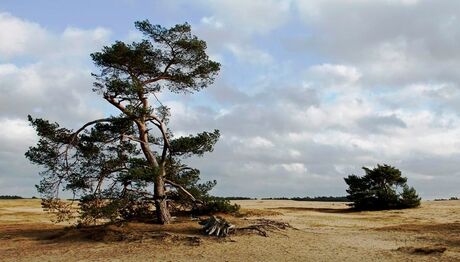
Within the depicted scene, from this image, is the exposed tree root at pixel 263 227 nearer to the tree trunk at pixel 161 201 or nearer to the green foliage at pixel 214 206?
the green foliage at pixel 214 206

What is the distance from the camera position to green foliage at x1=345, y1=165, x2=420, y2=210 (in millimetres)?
45531

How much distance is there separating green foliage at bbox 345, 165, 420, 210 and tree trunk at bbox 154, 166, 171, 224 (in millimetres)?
26343

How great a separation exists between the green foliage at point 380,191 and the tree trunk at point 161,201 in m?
26.3

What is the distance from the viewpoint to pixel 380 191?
46438 millimetres

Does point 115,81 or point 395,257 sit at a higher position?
point 115,81

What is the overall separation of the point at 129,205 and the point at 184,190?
2685 mm

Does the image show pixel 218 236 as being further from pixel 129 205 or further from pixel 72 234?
pixel 72 234

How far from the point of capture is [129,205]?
24891 millimetres

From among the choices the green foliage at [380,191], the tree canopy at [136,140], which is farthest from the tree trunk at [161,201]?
the green foliage at [380,191]

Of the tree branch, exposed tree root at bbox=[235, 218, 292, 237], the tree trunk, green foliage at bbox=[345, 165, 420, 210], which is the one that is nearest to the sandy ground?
exposed tree root at bbox=[235, 218, 292, 237]

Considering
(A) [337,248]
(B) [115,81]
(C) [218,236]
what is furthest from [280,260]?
(B) [115,81]

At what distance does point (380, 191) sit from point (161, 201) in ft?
89.7

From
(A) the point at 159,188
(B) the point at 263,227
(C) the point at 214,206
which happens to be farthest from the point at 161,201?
(B) the point at 263,227

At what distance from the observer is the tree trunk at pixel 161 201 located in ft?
81.0
